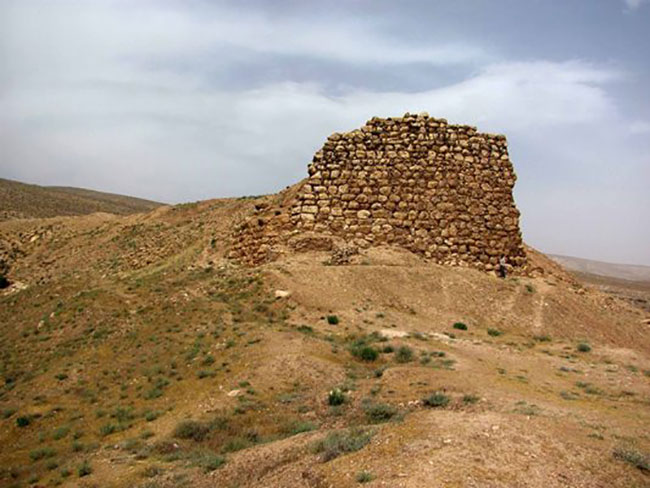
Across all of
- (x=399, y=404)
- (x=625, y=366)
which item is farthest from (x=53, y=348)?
(x=625, y=366)

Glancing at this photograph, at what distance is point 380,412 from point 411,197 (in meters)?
12.1

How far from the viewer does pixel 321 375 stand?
33.7 ft

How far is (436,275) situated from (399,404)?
9.18 m

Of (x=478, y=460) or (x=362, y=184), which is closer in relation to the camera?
(x=478, y=460)

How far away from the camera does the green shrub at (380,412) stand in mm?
7727

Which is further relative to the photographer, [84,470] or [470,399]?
[470,399]

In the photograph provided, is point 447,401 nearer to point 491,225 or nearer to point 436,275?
point 436,275

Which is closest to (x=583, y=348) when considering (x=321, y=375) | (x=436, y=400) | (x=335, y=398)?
(x=436, y=400)

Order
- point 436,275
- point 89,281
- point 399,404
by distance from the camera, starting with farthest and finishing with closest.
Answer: point 89,281
point 436,275
point 399,404

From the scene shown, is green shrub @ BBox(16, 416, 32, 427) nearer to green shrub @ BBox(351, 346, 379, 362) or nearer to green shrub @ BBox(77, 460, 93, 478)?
green shrub @ BBox(77, 460, 93, 478)

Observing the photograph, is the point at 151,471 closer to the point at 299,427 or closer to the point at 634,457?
the point at 299,427

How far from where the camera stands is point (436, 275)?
55.9 ft

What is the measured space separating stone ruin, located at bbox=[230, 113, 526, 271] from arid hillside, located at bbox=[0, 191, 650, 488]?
0.88 metres

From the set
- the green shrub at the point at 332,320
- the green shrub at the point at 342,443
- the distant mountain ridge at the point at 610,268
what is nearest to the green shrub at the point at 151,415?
the green shrub at the point at 342,443
